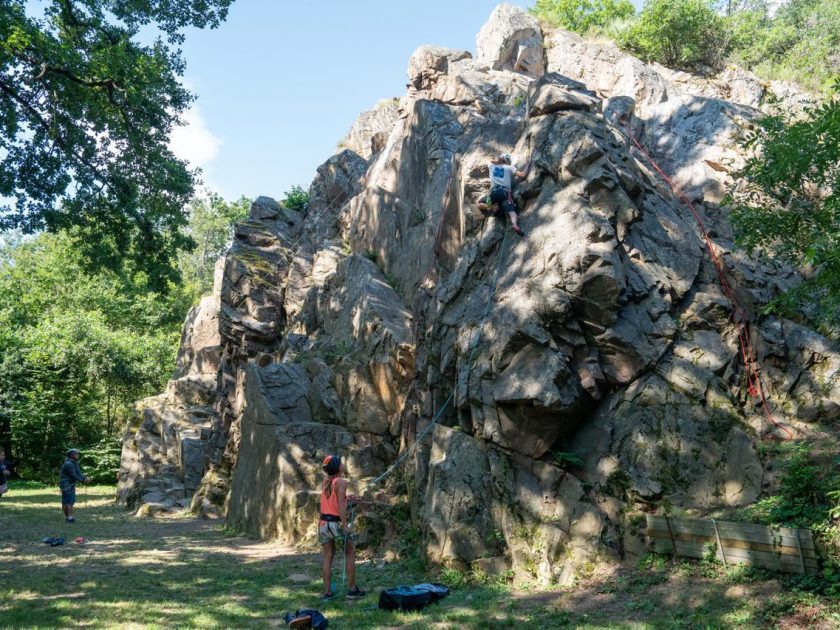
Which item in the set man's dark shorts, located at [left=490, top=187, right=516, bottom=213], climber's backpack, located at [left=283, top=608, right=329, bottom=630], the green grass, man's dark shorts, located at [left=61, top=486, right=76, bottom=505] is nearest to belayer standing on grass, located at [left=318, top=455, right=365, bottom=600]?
the green grass

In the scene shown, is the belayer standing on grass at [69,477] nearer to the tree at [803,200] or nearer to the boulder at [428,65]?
the tree at [803,200]

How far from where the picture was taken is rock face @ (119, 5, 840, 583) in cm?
911

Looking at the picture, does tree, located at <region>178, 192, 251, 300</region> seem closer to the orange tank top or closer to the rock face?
the rock face

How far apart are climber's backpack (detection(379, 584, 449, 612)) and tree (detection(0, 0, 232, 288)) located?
12.6 meters

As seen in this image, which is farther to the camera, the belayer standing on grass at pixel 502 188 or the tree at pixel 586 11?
the tree at pixel 586 11

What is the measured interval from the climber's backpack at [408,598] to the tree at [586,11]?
111 ft

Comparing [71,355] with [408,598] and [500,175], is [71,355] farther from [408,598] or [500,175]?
[408,598]

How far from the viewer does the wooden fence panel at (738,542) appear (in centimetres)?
682

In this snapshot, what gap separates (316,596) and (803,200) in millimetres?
9015

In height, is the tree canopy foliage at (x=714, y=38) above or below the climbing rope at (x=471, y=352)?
above

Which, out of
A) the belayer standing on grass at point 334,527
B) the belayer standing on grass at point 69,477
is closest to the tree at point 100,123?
the belayer standing on grass at point 69,477

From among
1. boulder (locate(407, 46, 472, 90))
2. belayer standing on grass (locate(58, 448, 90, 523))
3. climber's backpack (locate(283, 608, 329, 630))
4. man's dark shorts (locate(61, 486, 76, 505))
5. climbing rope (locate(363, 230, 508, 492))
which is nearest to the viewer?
climber's backpack (locate(283, 608, 329, 630))

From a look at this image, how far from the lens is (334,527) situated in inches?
326

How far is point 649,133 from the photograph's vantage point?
16.6m
